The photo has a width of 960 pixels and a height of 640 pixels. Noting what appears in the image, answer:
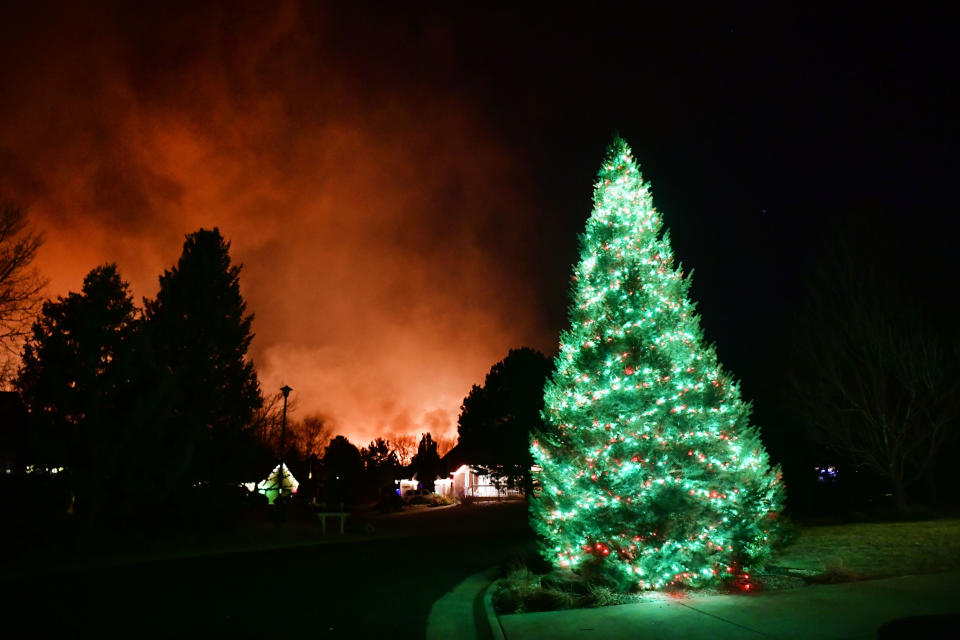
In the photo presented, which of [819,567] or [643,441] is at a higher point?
[643,441]

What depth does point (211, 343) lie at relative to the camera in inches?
973

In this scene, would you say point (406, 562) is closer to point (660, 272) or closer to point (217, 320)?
point (660, 272)

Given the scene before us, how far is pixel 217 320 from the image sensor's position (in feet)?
82.2

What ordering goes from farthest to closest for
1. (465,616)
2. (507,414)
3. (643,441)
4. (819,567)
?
(507,414)
(819,567)
(643,441)
(465,616)

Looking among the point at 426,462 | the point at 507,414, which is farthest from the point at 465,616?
the point at 426,462

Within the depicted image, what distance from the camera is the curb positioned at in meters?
7.25

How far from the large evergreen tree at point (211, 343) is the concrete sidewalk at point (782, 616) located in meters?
19.9

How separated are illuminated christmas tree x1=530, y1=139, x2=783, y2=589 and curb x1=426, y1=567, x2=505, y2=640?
1432mm

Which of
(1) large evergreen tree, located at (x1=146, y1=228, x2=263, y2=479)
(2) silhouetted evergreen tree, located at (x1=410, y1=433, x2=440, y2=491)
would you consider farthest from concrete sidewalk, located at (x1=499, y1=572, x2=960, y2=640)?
(2) silhouetted evergreen tree, located at (x1=410, y1=433, x2=440, y2=491)

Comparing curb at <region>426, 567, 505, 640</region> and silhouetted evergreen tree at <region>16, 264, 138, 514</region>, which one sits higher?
silhouetted evergreen tree at <region>16, 264, 138, 514</region>

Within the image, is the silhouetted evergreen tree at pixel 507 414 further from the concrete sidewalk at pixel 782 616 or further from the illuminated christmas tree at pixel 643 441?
the concrete sidewalk at pixel 782 616

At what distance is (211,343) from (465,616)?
19826mm

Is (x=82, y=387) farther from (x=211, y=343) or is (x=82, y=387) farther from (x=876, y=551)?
(x=876, y=551)

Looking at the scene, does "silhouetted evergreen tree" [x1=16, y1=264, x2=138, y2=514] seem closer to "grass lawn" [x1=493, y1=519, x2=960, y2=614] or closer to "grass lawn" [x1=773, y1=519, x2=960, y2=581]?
"grass lawn" [x1=493, y1=519, x2=960, y2=614]
